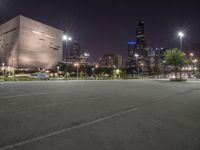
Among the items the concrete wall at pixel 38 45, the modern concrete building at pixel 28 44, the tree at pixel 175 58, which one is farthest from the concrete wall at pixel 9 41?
the tree at pixel 175 58

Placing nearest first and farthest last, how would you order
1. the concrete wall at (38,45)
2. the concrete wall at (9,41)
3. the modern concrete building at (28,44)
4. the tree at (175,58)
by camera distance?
the tree at (175,58) < the modern concrete building at (28,44) < the concrete wall at (9,41) < the concrete wall at (38,45)

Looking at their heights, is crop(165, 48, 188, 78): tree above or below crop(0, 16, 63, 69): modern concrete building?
below

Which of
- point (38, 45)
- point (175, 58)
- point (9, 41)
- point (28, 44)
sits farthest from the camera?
point (38, 45)

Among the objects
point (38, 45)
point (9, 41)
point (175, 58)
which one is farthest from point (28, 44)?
point (175, 58)

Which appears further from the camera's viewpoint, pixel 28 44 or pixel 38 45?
pixel 38 45

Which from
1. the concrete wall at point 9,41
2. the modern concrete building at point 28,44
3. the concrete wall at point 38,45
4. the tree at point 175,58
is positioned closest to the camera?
the tree at point 175,58

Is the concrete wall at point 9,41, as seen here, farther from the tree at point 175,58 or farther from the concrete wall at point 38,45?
the tree at point 175,58

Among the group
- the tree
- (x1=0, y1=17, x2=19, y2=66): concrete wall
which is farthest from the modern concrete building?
the tree

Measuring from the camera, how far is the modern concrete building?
103 meters

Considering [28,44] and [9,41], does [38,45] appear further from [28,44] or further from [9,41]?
[9,41]

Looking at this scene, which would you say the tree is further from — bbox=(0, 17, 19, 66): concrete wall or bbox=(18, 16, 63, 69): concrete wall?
A: bbox=(0, 17, 19, 66): concrete wall

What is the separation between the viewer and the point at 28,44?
108 m

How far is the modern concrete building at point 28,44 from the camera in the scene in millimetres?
102744

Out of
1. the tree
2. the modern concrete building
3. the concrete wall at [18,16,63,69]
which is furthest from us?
the concrete wall at [18,16,63,69]
